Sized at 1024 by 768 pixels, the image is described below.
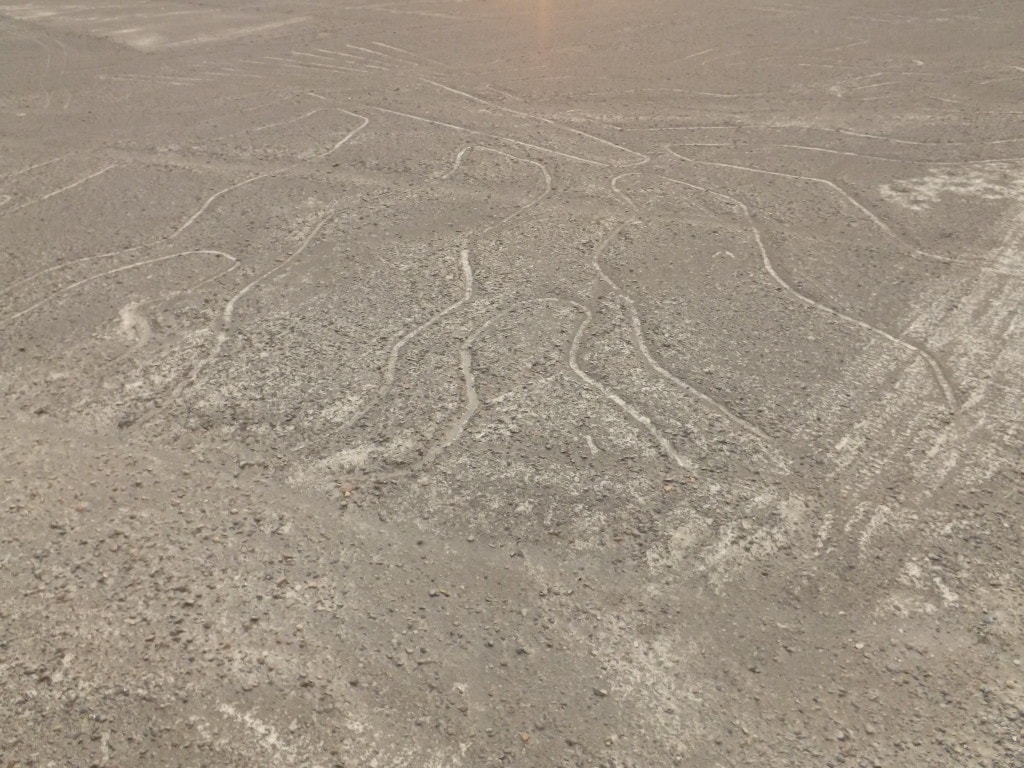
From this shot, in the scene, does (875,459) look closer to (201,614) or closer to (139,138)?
(201,614)

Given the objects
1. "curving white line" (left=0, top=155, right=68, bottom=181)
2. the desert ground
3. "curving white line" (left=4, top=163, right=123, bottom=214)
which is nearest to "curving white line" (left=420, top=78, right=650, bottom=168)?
the desert ground

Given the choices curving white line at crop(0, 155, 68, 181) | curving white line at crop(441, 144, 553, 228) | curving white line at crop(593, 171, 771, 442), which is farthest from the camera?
curving white line at crop(0, 155, 68, 181)

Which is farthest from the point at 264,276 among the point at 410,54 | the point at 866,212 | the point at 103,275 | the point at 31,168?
the point at 410,54

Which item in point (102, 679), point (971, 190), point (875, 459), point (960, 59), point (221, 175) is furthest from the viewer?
point (960, 59)

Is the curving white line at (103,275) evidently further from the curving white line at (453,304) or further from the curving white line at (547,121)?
the curving white line at (547,121)

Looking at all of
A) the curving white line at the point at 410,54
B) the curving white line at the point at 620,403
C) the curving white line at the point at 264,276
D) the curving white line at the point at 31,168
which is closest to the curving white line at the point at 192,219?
the curving white line at the point at 264,276

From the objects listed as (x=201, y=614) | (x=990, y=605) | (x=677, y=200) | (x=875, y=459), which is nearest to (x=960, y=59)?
(x=677, y=200)

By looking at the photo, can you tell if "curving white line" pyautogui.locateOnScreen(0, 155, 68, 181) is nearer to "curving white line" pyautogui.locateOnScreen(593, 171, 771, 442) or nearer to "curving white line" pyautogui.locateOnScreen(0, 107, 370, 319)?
"curving white line" pyautogui.locateOnScreen(0, 107, 370, 319)

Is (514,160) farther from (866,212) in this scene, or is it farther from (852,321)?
(852,321)
